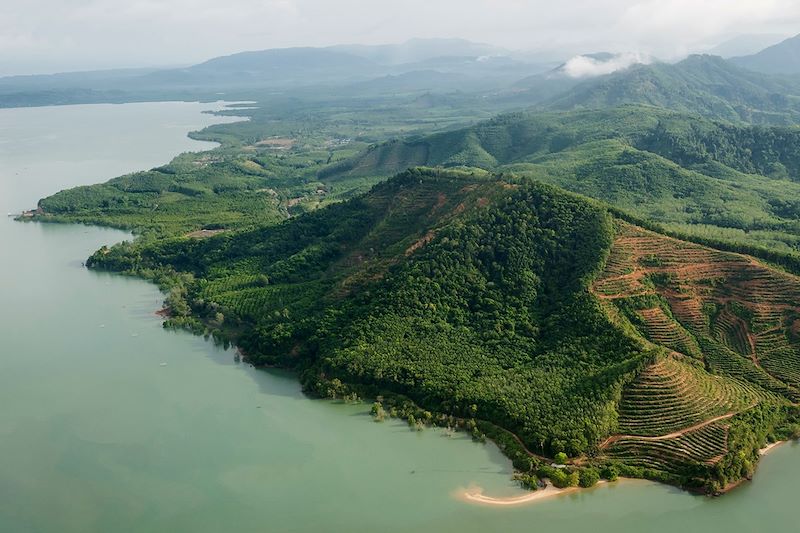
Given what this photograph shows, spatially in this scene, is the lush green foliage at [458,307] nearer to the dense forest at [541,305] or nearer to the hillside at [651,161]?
the dense forest at [541,305]

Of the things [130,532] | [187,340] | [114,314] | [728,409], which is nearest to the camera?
[130,532]

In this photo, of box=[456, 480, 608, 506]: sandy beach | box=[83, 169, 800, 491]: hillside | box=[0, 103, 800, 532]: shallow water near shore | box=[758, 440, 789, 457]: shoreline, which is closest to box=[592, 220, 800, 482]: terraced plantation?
box=[83, 169, 800, 491]: hillside

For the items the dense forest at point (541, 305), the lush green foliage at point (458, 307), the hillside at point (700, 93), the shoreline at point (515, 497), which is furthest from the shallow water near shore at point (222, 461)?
the hillside at point (700, 93)

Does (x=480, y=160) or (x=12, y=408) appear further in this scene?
(x=480, y=160)

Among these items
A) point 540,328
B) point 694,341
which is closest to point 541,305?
point 540,328

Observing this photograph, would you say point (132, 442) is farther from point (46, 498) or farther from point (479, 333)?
point (479, 333)

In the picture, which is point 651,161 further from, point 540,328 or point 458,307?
point 458,307

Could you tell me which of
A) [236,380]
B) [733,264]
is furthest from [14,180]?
[733,264]

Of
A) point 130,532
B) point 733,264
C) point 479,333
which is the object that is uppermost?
point 733,264
